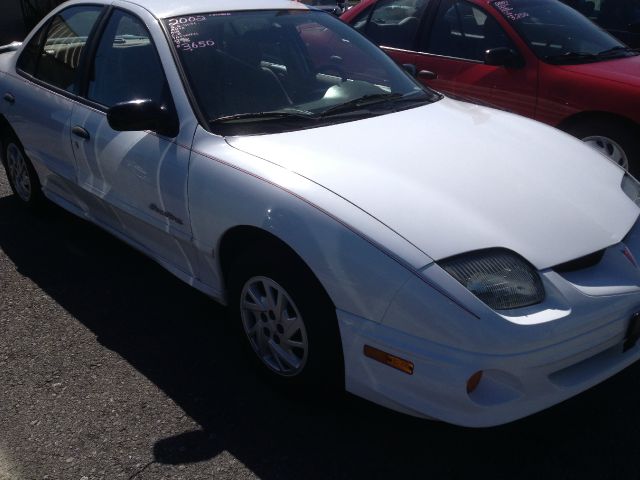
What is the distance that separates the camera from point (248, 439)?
9.30 feet

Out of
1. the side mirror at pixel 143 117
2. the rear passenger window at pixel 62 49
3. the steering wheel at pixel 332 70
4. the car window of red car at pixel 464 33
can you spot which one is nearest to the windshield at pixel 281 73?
the steering wheel at pixel 332 70

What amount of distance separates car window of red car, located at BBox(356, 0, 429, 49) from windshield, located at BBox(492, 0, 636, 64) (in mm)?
682

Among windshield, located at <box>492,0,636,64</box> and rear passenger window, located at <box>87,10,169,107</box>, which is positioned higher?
rear passenger window, located at <box>87,10,169,107</box>

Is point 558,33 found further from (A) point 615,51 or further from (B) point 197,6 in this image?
(B) point 197,6

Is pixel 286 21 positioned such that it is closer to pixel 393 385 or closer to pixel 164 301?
pixel 164 301

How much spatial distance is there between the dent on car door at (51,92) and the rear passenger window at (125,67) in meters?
0.19

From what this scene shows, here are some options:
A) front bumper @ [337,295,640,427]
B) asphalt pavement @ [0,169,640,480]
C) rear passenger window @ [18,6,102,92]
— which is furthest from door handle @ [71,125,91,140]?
front bumper @ [337,295,640,427]

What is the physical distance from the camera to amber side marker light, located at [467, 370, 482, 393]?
2374 millimetres

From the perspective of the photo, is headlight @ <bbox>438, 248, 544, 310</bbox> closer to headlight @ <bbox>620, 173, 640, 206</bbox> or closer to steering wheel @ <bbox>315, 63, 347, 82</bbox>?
headlight @ <bbox>620, 173, 640, 206</bbox>

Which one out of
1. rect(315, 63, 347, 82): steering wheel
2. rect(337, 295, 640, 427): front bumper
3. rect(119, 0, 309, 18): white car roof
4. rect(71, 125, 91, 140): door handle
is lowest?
rect(337, 295, 640, 427): front bumper

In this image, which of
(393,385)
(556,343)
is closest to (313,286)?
(393,385)

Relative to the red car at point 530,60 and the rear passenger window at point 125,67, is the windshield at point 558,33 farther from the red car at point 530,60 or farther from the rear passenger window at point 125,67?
the rear passenger window at point 125,67

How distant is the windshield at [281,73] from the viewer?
333cm

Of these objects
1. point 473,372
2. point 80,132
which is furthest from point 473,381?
point 80,132
